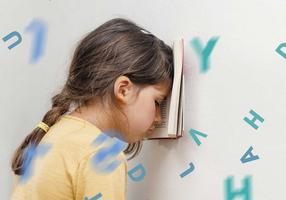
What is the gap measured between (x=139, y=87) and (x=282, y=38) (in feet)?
0.73

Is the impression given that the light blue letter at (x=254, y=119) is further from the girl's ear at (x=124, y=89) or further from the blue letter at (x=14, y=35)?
the blue letter at (x=14, y=35)

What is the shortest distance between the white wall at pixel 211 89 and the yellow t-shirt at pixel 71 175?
11cm

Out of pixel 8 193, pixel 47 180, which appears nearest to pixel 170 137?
pixel 47 180

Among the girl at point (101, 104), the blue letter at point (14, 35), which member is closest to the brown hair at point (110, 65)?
the girl at point (101, 104)

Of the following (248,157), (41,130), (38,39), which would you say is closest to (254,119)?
(248,157)

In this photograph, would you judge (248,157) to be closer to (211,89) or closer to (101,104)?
(211,89)

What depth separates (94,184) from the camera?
61 centimetres

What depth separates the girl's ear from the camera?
0.67 metres

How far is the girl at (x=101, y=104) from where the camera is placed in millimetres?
623

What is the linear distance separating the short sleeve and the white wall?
0.11m

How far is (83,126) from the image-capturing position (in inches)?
25.8

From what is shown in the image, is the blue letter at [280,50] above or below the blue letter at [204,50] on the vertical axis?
above

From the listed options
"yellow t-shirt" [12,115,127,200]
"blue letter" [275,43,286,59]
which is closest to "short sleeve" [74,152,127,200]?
"yellow t-shirt" [12,115,127,200]

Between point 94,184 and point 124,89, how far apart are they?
0.15 metres
